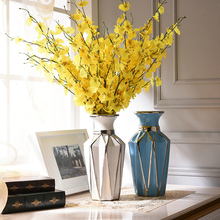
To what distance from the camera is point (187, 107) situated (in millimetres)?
1931

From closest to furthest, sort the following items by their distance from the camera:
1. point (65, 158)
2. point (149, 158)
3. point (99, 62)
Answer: point (99, 62) < point (149, 158) < point (65, 158)

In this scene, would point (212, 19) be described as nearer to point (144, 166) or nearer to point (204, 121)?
point (204, 121)

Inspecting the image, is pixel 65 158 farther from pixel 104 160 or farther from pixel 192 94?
pixel 192 94

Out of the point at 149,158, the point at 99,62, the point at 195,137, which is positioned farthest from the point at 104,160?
the point at 195,137

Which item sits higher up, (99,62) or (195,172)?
(99,62)

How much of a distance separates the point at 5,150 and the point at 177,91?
835mm

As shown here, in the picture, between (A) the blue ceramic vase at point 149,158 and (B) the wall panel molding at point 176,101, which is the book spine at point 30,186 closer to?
(A) the blue ceramic vase at point 149,158

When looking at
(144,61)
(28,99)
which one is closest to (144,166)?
(144,61)

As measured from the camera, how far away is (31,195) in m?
1.36

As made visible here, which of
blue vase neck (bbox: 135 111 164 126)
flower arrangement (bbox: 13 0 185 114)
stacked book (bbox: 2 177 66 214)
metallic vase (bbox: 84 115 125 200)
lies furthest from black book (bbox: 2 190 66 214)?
blue vase neck (bbox: 135 111 164 126)

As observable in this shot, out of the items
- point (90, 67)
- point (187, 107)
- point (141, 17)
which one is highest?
point (141, 17)

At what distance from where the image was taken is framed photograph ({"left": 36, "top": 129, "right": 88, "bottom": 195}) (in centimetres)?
165

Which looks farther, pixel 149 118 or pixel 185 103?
pixel 185 103

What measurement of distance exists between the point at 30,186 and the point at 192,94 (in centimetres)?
90
